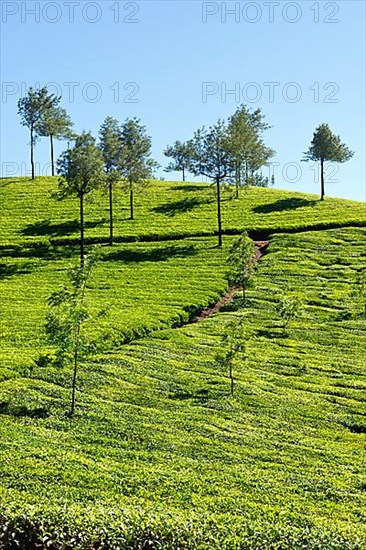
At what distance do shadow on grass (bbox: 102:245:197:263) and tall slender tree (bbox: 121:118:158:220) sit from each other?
15.1m

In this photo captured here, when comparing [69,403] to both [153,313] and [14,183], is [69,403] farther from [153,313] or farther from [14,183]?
[14,183]

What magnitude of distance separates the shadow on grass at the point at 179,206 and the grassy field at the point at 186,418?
2330 cm

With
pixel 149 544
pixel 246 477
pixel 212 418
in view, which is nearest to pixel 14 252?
pixel 212 418

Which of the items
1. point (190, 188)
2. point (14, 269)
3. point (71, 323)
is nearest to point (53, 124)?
point (190, 188)

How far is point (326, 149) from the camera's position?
101m

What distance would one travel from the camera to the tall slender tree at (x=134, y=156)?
86.2 meters

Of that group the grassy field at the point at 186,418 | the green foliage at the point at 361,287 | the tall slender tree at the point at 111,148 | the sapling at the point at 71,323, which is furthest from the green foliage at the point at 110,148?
the sapling at the point at 71,323

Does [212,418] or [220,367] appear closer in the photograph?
[212,418]

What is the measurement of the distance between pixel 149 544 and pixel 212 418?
14453 mm

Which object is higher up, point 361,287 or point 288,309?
point 361,287

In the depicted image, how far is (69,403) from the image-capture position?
31.7 m

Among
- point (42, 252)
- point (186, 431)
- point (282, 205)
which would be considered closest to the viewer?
point (186, 431)

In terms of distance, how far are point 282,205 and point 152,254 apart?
31.4m

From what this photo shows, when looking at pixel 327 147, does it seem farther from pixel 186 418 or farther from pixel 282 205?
pixel 186 418
